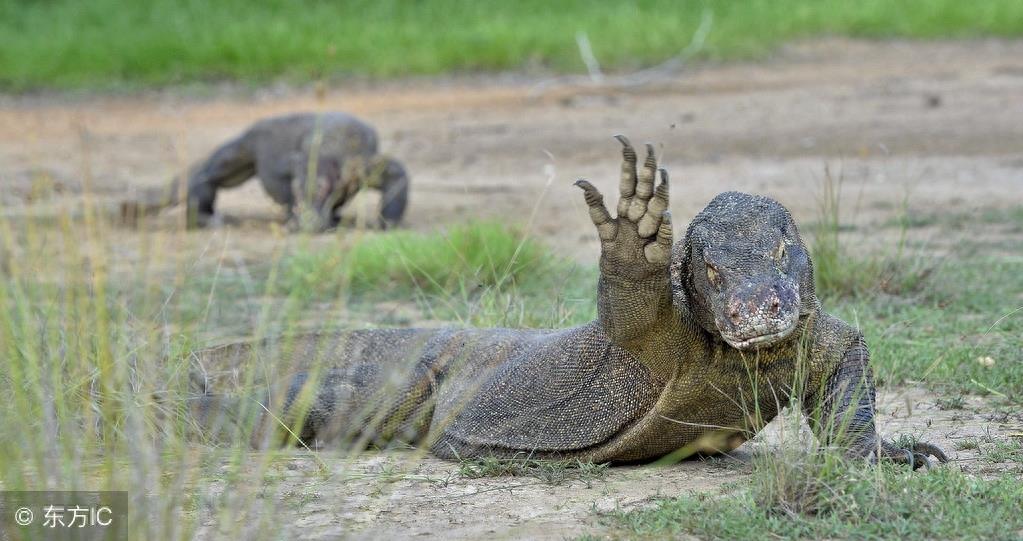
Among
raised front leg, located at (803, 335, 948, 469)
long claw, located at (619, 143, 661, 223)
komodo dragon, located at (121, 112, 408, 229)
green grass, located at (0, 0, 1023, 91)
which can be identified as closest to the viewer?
long claw, located at (619, 143, 661, 223)

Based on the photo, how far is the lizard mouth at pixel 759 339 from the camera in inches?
136

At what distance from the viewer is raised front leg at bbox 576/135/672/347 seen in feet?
11.8

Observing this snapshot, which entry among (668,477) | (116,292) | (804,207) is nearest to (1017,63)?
(804,207)

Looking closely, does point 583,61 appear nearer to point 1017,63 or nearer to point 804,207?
point 1017,63

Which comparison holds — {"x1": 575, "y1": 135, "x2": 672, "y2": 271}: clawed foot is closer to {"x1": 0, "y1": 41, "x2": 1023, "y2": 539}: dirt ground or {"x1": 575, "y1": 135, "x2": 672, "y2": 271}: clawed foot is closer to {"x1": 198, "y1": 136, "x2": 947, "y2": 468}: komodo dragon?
{"x1": 198, "y1": 136, "x2": 947, "y2": 468}: komodo dragon

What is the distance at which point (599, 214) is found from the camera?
364cm

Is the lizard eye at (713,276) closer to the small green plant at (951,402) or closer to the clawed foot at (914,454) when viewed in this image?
the clawed foot at (914,454)

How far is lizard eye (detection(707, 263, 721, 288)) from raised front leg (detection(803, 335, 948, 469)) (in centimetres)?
39

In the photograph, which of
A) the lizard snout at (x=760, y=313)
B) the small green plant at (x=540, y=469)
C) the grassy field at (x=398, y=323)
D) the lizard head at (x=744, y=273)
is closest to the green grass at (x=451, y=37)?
the grassy field at (x=398, y=323)

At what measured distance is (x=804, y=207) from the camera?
8.91 metres

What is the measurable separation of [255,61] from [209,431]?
13581mm

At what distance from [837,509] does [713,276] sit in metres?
0.61

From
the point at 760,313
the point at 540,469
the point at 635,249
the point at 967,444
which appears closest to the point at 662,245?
the point at 635,249

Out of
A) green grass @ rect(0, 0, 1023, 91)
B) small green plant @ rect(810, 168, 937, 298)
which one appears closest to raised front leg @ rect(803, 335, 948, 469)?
small green plant @ rect(810, 168, 937, 298)
